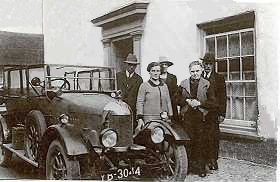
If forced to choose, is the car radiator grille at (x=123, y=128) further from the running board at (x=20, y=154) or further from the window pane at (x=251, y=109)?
the window pane at (x=251, y=109)

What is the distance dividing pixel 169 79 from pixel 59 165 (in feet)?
2.77

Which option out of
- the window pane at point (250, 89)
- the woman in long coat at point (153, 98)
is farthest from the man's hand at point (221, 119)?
the woman in long coat at point (153, 98)

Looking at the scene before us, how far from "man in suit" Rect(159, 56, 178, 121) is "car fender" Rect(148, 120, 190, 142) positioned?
10 centimetres

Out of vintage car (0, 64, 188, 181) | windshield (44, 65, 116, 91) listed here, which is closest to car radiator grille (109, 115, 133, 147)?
vintage car (0, 64, 188, 181)

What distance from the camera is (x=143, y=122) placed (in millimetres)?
2873

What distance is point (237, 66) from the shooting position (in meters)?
2.88

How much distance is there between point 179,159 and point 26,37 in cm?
121

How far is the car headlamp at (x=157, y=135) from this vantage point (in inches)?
108

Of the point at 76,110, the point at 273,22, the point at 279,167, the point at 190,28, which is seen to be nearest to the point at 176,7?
the point at 190,28

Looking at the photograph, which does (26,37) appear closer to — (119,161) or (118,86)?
(118,86)

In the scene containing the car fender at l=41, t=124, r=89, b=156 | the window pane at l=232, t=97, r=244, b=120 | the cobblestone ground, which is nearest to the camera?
the car fender at l=41, t=124, r=89, b=156

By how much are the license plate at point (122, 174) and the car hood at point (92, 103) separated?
35cm

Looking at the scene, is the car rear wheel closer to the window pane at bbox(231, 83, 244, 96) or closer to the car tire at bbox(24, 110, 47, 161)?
the window pane at bbox(231, 83, 244, 96)

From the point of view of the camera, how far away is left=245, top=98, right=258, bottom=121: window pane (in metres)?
2.85
